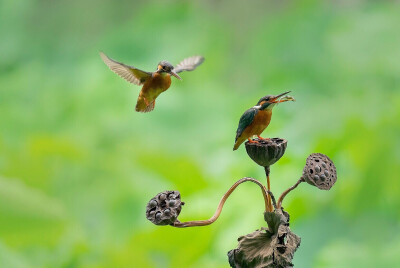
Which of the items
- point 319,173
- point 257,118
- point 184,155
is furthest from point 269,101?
point 184,155

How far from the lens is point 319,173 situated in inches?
37.5

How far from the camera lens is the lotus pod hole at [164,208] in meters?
0.88

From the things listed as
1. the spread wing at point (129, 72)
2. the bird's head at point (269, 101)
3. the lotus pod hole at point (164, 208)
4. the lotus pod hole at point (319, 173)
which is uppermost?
the spread wing at point (129, 72)

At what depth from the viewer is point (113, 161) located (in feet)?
7.07

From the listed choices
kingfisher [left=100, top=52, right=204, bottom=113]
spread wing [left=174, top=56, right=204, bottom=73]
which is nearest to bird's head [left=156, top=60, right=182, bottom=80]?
kingfisher [left=100, top=52, right=204, bottom=113]

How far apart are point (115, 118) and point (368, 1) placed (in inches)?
57.1

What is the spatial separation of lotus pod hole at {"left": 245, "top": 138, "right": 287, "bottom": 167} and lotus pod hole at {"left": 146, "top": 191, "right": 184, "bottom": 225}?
149 millimetres

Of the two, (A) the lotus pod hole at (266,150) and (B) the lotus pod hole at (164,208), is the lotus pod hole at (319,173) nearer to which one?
(A) the lotus pod hole at (266,150)

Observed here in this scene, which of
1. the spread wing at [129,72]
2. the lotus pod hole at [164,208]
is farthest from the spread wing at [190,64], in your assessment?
the lotus pod hole at [164,208]

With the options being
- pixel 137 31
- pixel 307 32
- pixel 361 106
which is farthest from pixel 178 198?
pixel 307 32

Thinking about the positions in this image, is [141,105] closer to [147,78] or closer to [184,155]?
[147,78]

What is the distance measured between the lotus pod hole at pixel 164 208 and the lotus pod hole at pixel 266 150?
15 centimetres

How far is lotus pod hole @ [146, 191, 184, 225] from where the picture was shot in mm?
882

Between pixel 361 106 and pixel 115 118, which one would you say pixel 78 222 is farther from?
pixel 361 106
